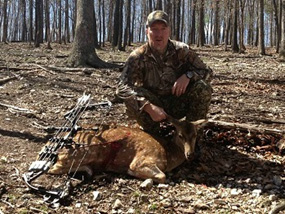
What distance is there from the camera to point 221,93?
7.18 metres

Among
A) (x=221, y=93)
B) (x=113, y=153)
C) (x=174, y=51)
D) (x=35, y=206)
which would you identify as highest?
(x=174, y=51)

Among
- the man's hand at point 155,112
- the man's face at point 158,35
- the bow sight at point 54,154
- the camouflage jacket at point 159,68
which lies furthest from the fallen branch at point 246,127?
the bow sight at point 54,154

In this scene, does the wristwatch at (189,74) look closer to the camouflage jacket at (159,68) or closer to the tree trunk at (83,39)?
the camouflage jacket at (159,68)

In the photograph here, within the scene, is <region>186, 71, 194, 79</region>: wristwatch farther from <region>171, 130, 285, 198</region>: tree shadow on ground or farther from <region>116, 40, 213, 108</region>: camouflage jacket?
<region>171, 130, 285, 198</region>: tree shadow on ground

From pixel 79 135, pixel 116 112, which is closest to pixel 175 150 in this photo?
pixel 79 135

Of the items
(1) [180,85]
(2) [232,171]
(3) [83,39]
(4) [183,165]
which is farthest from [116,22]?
(2) [232,171]

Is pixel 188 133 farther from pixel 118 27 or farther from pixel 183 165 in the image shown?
pixel 118 27

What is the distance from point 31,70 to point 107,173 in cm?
593

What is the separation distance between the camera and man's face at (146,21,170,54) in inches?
166

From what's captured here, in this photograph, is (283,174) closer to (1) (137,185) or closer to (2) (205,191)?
A: (2) (205,191)

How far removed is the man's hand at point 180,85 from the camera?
4.31m

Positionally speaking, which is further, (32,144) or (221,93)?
(221,93)

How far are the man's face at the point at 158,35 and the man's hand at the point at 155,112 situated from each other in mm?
733

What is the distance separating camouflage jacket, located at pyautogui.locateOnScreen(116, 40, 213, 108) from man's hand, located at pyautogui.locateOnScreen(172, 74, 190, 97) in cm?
16
